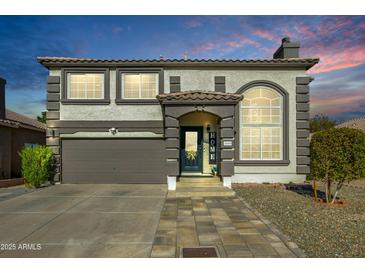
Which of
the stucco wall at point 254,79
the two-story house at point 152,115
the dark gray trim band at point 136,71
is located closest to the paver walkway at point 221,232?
the stucco wall at point 254,79

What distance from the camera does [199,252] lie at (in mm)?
4453

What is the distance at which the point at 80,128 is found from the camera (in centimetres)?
1184

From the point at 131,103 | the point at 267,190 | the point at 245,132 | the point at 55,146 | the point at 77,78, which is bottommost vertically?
the point at 267,190

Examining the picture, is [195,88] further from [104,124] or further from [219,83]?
[104,124]

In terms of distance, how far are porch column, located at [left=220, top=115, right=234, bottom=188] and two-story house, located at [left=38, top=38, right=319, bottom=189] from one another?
135 centimetres

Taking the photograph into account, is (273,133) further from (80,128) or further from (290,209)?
(80,128)

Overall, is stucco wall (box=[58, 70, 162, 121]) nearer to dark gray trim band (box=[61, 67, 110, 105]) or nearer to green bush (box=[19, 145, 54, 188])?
dark gray trim band (box=[61, 67, 110, 105])

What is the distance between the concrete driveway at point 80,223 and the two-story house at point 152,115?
2.37m

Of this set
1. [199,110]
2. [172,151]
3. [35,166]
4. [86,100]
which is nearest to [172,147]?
[172,151]

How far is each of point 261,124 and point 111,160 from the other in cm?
763

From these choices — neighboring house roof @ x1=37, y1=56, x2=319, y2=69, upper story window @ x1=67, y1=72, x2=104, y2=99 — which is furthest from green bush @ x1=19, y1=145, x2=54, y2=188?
neighboring house roof @ x1=37, y1=56, x2=319, y2=69

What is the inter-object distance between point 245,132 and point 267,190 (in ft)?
9.71

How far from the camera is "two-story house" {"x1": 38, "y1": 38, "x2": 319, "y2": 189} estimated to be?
11.8 meters

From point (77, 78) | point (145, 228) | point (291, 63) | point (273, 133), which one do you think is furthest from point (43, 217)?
point (291, 63)
